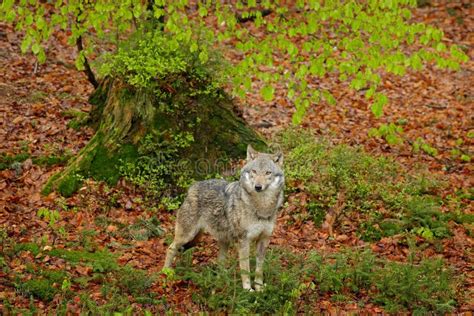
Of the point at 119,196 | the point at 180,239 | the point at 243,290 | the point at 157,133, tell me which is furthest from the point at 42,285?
the point at 157,133

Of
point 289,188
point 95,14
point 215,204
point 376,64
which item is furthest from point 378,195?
point 95,14

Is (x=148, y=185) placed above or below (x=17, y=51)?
below

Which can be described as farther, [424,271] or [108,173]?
[108,173]

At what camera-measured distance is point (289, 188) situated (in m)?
11.3

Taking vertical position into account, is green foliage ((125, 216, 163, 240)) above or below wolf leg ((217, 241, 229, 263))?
below

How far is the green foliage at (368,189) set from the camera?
10.4 metres

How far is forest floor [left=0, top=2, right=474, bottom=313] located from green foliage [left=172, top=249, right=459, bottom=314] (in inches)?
7.5

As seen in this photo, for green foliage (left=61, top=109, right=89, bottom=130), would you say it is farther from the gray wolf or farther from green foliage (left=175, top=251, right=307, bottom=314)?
green foliage (left=175, top=251, right=307, bottom=314)

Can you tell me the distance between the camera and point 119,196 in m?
10.7

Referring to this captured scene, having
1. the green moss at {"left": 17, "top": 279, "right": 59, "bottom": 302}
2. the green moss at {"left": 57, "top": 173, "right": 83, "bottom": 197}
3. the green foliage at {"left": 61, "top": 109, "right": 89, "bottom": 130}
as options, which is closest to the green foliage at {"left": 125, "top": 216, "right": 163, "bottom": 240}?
the green moss at {"left": 57, "top": 173, "right": 83, "bottom": 197}

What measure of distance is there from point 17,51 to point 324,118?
378 inches

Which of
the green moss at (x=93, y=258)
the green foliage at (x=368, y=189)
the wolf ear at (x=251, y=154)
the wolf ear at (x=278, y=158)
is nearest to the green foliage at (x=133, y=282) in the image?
the green moss at (x=93, y=258)

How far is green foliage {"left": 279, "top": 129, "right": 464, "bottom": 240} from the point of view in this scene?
10359mm

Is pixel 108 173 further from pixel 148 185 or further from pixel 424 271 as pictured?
pixel 424 271
